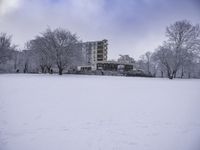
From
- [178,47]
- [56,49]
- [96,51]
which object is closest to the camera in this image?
[178,47]

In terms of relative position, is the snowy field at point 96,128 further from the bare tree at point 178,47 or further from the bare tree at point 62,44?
the bare tree at point 62,44

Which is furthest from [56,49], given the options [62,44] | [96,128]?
[96,128]

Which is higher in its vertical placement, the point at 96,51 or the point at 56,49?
the point at 96,51

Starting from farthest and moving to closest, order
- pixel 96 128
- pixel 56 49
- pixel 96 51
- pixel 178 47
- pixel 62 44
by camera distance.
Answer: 1. pixel 96 51
2. pixel 62 44
3. pixel 56 49
4. pixel 178 47
5. pixel 96 128

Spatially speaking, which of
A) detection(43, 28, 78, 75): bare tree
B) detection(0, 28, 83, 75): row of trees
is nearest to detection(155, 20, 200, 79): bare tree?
detection(0, 28, 83, 75): row of trees

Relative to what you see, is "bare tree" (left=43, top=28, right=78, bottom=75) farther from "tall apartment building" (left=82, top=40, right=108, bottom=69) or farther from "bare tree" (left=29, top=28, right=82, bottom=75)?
"tall apartment building" (left=82, top=40, right=108, bottom=69)

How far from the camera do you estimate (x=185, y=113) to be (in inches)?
247

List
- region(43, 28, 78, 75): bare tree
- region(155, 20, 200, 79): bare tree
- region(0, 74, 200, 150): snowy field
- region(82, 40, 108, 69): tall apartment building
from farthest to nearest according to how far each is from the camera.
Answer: region(82, 40, 108, 69): tall apartment building, region(43, 28, 78, 75): bare tree, region(155, 20, 200, 79): bare tree, region(0, 74, 200, 150): snowy field

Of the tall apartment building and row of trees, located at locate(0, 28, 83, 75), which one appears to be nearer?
row of trees, located at locate(0, 28, 83, 75)

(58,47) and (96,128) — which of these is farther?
(58,47)

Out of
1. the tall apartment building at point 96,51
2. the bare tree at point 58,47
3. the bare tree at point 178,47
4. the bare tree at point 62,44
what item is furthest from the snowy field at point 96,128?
the tall apartment building at point 96,51

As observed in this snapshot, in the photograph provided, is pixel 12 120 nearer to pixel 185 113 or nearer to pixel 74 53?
pixel 185 113

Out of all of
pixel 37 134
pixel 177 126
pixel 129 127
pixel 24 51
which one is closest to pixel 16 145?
pixel 37 134

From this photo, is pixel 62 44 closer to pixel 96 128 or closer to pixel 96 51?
pixel 96 128
